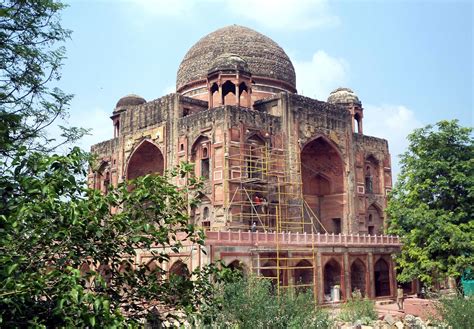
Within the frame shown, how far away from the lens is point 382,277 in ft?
59.9

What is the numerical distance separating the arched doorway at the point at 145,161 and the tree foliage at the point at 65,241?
1719 cm

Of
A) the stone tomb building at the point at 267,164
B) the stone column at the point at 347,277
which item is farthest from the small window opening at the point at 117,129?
the stone column at the point at 347,277

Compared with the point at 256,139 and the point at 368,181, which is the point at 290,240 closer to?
the point at 256,139

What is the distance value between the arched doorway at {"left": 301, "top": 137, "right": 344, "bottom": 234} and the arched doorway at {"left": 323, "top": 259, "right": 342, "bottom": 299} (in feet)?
13.1

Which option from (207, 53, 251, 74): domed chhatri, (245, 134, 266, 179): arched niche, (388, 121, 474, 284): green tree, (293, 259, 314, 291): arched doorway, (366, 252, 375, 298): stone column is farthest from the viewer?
(207, 53, 251, 74): domed chhatri

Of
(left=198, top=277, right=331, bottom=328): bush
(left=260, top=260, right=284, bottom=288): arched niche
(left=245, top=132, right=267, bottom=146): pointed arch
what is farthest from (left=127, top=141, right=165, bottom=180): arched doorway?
(left=198, top=277, right=331, bottom=328): bush

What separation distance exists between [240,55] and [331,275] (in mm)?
11074

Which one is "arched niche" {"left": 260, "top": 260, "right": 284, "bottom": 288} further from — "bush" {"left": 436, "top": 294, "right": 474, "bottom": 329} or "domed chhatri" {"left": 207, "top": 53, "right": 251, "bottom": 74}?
"domed chhatri" {"left": 207, "top": 53, "right": 251, "bottom": 74}

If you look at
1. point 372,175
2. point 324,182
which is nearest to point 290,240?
point 324,182

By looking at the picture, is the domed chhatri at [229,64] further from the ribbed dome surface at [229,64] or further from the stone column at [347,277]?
the stone column at [347,277]

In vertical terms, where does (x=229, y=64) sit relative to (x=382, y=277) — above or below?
above

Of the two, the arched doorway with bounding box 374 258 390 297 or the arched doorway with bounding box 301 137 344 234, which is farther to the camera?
the arched doorway with bounding box 301 137 344 234

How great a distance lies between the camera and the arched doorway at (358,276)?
56.4ft

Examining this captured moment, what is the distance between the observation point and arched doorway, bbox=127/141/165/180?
21375 millimetres
